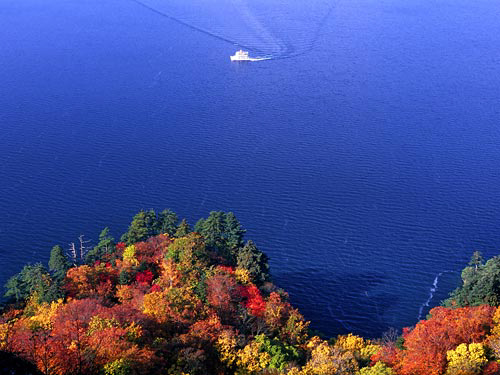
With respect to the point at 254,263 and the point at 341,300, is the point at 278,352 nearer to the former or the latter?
the point at 254,263

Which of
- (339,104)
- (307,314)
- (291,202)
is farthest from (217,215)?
(339,104)

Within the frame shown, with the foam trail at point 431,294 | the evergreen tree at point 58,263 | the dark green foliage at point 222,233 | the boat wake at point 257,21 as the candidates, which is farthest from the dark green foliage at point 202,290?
the boat wake at point 257,21

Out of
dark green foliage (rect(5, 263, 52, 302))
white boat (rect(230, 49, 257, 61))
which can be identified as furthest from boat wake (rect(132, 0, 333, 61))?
dark green foliage (rect(5, 263, 52, 302))

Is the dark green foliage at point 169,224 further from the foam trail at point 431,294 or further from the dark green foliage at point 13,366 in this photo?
the dark green foliage at point 13,366

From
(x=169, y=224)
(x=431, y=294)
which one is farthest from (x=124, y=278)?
(x=431, y=294)

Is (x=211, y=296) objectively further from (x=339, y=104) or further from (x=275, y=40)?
(x=275, y=40)

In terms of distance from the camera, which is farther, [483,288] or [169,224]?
[169,224]

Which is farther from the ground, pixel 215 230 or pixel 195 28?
pixel 195 28
